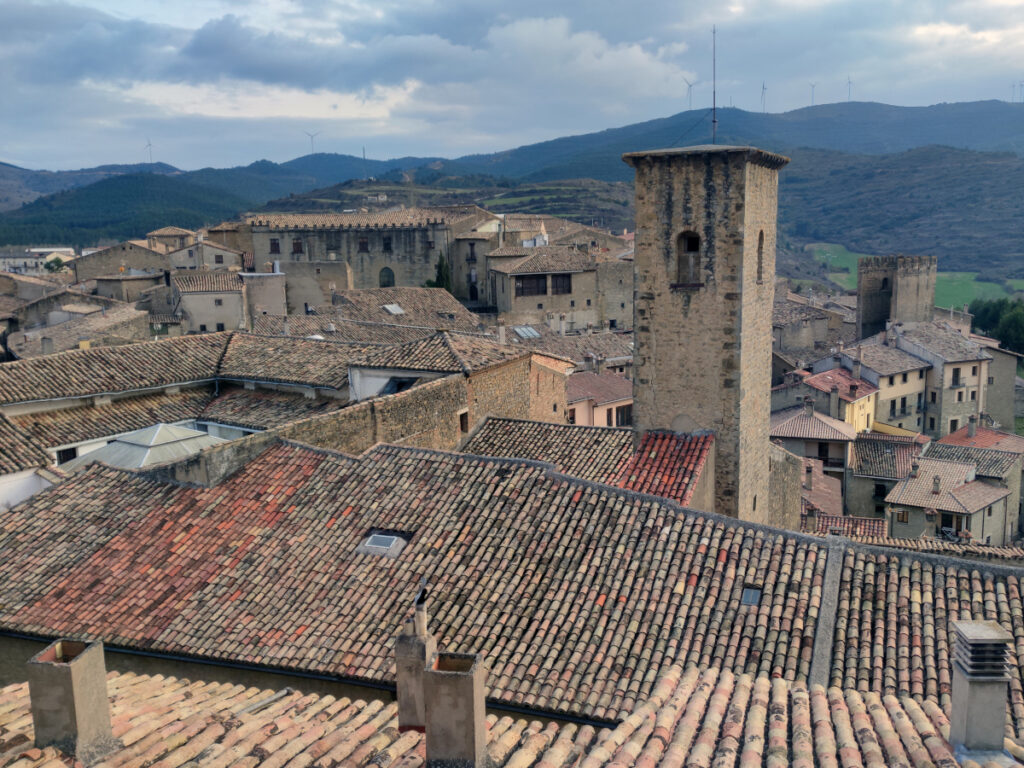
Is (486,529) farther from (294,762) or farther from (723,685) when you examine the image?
(294,762)

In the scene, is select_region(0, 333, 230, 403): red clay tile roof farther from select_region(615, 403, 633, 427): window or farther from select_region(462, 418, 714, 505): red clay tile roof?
select_region(615, 403, 633, 427): window

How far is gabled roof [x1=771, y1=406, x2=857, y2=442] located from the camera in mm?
38031

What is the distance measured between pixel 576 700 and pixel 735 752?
11.2ft

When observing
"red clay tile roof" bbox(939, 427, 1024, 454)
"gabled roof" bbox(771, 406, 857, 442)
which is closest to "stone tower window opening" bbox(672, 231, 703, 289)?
"gabled roof" bbox(771, 406, 857, 442)

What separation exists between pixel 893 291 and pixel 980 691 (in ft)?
206

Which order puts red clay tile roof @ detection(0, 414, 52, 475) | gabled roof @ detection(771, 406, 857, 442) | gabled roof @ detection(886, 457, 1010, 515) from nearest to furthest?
red clay tile roof @ detection(0, 414, 52, 475) < gabled roof @ detection(886, 457, 1010, 515) < gabled roof @ detection(771, 406, 857, 442)

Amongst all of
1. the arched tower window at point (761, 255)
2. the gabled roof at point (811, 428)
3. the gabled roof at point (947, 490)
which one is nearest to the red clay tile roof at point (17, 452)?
the arched tower window at point (761, 255)

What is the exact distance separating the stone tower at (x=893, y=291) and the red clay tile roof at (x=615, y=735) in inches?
2408

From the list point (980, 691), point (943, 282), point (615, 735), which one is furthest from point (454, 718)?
point (943, 282)

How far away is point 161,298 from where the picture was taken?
4594cm

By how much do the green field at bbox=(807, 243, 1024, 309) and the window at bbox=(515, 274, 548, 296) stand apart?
60.6m

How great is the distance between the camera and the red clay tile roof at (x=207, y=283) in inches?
1703

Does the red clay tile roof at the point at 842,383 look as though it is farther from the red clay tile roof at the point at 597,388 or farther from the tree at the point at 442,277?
the tree at the point at 442,277

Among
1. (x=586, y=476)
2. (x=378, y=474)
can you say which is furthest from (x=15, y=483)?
(x=586, y=476)
